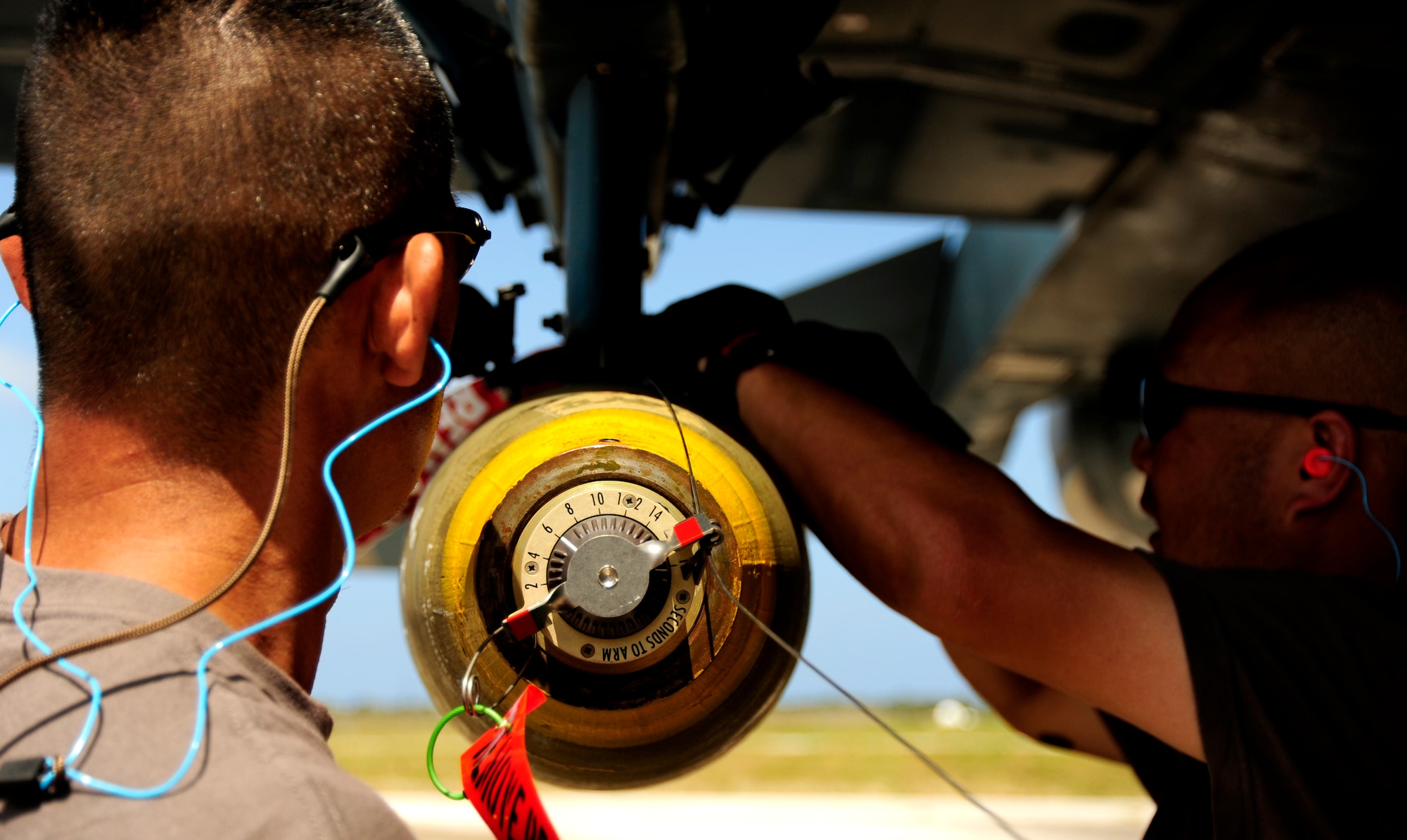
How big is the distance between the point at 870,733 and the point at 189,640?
23662mm

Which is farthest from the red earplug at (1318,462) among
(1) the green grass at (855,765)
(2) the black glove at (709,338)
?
(1) the green grass at (855,765)

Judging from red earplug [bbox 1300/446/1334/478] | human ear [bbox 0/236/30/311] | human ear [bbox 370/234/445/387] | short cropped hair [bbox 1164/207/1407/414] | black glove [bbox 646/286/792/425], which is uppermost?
short cropped hair [bbox 1164/207/1407/414]

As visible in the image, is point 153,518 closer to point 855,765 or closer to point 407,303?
point 407,303

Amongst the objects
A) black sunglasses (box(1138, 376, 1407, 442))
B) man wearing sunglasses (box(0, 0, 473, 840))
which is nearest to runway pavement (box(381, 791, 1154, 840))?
black sunglasses (box(1138, 376, 1407, 442))

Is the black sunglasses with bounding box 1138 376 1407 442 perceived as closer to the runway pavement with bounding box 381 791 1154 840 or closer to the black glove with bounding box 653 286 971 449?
the black glove with bounding box 653 286 971 449

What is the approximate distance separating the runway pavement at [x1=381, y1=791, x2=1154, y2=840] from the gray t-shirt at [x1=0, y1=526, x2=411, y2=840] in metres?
8.68

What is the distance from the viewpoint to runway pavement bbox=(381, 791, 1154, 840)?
371 inches

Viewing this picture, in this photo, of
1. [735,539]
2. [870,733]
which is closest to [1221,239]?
[735,539]

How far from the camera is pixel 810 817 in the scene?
10555 millimetres

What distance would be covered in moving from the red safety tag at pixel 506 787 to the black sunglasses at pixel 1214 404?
111 cm

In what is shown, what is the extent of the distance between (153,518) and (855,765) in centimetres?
1679

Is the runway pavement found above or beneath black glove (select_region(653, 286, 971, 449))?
beneath

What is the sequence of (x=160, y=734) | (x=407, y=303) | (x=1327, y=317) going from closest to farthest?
(x=160, y=734) → (x=407, y=303) → (x=1327, y=317)

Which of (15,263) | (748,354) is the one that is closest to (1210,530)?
(748,354)
